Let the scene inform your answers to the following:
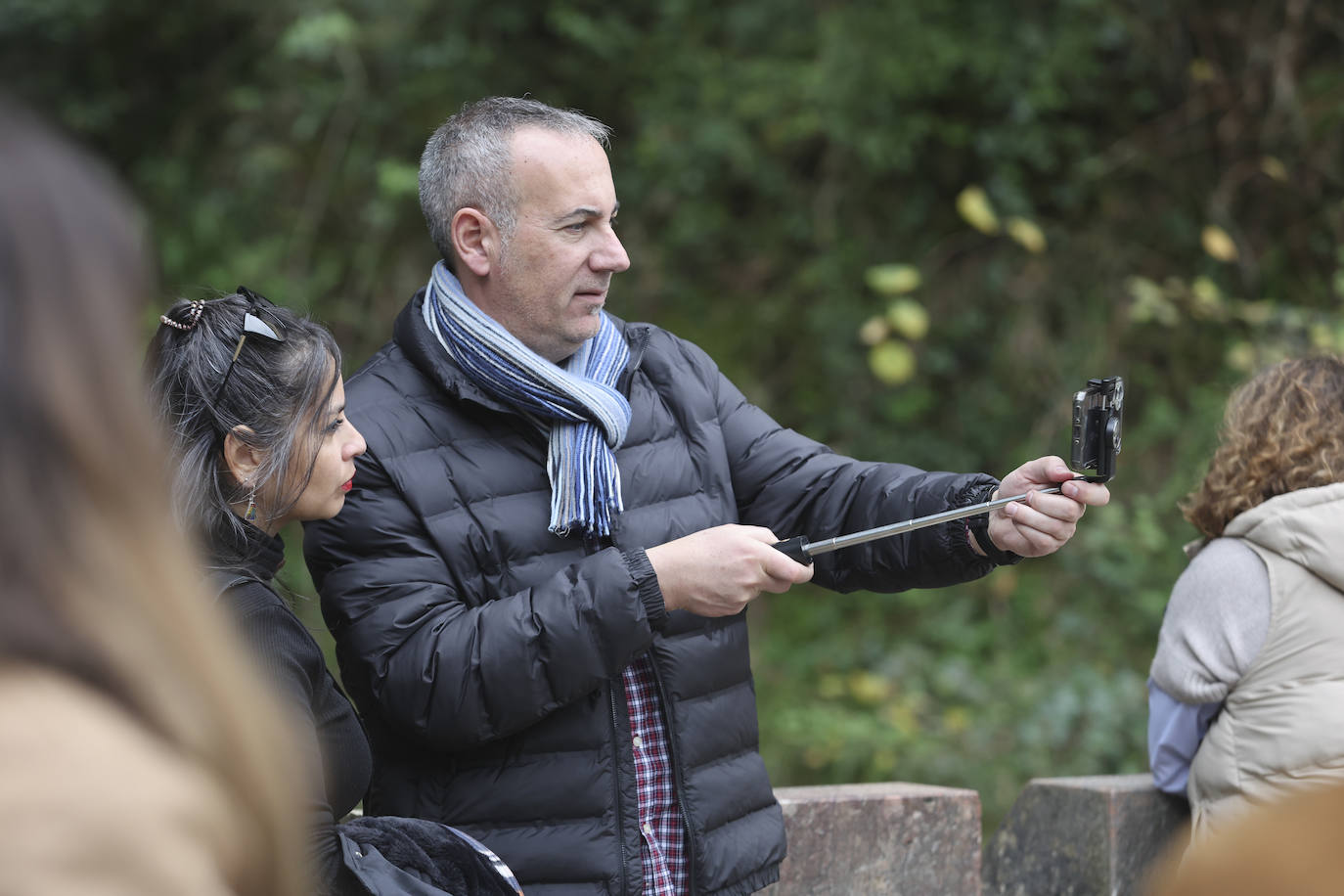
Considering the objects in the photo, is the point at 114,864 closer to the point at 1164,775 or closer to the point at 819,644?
the point at 1164,775

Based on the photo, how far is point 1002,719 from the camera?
5.16 m

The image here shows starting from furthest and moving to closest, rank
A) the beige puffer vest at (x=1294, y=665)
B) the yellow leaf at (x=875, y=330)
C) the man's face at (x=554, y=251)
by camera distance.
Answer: the yellow leaf at (x=875, y=330) < the beige puffer vest at (x=1294, y=665) < the man's face at (x=554, y=251)

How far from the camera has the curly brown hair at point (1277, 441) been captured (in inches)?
112

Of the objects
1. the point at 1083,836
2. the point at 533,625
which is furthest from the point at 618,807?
the point at 1083,836

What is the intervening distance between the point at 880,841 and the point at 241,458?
1.76 m

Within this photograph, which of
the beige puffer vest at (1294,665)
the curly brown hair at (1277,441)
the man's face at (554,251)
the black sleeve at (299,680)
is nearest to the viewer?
the black sleeve at (299,680)

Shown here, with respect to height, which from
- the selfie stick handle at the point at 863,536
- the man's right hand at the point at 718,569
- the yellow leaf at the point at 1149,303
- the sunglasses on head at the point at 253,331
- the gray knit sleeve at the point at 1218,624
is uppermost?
the yellow leaf at the point at 1149,303

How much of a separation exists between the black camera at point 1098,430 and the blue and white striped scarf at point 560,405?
0.76 metres

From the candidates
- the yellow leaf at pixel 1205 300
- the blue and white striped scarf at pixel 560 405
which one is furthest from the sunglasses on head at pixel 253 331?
the yellow leaf at pixel 1205 300

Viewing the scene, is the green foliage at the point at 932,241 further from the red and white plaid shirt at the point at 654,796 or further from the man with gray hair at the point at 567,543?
the red and white plaid shirt at the point at 654,796

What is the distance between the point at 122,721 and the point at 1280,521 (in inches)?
98.1

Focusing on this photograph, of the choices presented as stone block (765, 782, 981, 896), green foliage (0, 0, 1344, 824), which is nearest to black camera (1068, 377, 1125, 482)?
stone block (765, 782, 981, 896)

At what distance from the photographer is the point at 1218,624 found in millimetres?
2822

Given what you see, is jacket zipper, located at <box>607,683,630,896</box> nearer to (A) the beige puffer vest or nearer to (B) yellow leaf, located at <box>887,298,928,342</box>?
(A) the beige puffer vest
